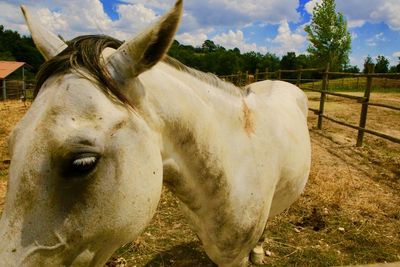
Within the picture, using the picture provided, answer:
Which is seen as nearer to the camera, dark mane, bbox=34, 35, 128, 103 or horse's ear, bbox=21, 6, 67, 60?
dark mane, bbox=34, 35, 128, 103

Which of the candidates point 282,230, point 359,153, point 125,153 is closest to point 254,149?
point 125,153

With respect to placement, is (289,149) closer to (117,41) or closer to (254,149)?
(254,149)

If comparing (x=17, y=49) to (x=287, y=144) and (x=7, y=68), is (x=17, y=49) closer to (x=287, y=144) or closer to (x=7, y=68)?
(x=7, y=68)

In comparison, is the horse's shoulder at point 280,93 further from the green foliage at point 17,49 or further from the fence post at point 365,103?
the green foliage at point 17,49

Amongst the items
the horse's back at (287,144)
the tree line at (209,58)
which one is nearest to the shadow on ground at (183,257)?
the horse's back at (287,144)

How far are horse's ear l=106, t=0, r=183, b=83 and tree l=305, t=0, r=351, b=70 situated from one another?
26.0m

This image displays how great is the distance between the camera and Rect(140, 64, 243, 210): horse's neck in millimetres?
1368

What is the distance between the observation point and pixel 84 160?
1015 mm

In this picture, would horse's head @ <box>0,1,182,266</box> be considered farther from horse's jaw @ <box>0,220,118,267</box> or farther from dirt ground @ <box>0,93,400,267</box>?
dirt ground @ <box>0,93,400,267</box>

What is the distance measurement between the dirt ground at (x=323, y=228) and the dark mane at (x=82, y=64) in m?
2.32

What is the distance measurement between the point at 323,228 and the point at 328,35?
2480 centimetres

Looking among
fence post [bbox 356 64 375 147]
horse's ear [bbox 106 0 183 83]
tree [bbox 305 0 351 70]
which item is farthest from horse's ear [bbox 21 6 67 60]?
tree [bbox 305 0 351 70]

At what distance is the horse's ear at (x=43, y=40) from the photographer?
1396mm

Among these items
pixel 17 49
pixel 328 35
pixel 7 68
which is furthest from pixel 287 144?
pixel 17 49
